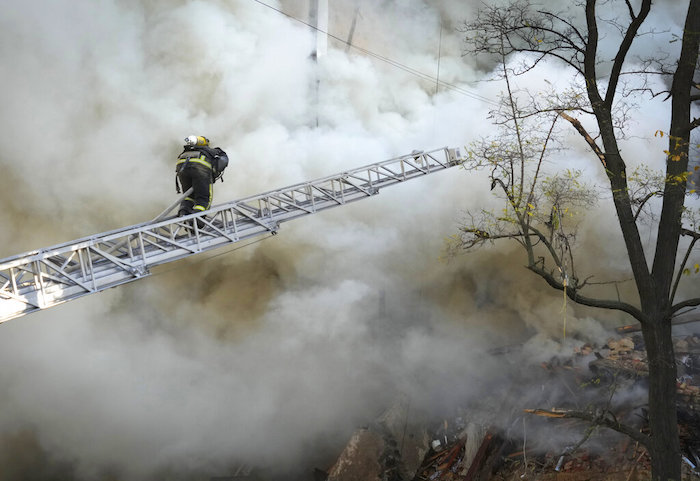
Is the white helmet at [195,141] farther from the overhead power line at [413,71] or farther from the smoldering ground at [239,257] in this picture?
the overhead power line at [413,71]

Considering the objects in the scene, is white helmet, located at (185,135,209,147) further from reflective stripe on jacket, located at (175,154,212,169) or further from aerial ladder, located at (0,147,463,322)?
aerial ladder, located at (0,147,463,322)

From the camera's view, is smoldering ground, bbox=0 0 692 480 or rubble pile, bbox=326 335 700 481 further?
smoldering ground, bbox=0 0 692 480

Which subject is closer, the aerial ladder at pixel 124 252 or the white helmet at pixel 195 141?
the aerial ladder at pixel 124 252

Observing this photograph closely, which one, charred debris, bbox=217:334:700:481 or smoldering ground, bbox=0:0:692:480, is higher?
smoldering ground, bbox=0:0:692:480

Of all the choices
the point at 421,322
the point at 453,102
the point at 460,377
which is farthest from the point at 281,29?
the point at 460,377

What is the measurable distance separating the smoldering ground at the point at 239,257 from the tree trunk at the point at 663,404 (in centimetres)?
543

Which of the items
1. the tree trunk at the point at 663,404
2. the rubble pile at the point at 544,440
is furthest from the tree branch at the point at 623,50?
the rubble pile at the point at 544,440

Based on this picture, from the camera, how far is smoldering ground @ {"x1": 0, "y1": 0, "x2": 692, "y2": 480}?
11.3 meters

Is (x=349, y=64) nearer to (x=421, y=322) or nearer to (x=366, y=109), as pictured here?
(x=366, y=109)

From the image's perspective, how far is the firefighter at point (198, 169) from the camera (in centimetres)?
801

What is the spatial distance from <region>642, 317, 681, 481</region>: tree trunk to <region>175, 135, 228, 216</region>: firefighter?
5782 mm

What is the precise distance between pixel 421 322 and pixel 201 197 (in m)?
7.45

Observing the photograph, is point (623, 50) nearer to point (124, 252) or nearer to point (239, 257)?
point (124, 252)

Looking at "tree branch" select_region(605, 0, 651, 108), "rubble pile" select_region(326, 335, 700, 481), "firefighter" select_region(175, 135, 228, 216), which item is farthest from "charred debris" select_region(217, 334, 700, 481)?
"firefighter" select_region(175, 135, 228, 216)
